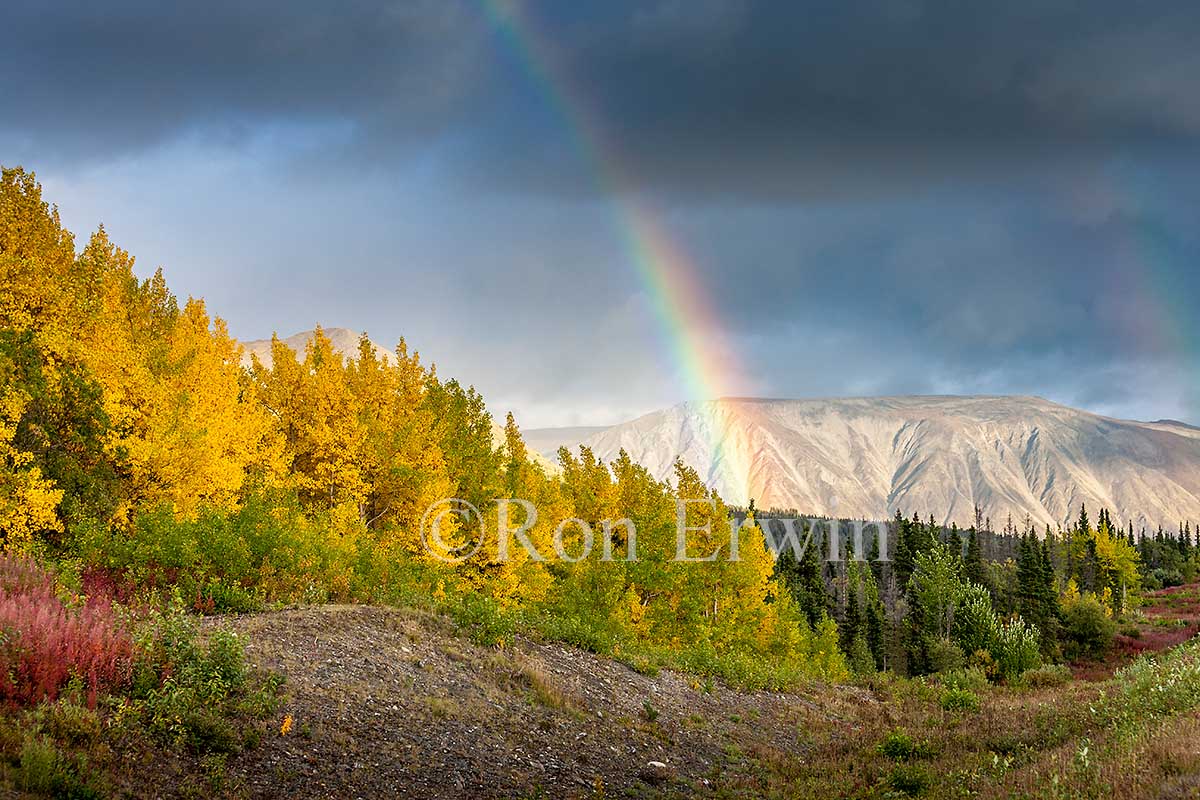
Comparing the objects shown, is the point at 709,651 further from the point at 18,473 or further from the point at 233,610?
the point at 18,473

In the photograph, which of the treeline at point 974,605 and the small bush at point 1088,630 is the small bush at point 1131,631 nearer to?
the treeline at point 974,605

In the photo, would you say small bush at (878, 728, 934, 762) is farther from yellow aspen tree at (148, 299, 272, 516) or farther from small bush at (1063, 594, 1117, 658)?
small bush at (1063, 594, 1117, 658)

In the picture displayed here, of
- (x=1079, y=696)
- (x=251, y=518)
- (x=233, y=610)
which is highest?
(x=251, y=518)

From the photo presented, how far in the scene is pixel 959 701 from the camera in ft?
88.3

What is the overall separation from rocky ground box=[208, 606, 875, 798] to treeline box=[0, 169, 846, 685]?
1.98 metres

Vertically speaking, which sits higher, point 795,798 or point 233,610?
point 233,610

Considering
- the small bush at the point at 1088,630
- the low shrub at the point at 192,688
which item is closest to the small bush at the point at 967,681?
the small bush at the point at 1088,630

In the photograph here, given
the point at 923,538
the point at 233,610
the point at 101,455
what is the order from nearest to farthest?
the point at 233,610 < the point at 101,455 < the point at 923,538

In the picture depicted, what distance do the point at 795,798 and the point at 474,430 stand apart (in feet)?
84.7

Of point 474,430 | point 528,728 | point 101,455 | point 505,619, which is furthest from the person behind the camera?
point 474,430

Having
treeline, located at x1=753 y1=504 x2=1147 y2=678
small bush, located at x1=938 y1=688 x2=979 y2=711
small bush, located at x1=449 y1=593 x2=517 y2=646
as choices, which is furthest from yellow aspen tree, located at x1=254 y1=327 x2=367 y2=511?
treeline, located at x1=753 y1=504 x2=1147 y2=678

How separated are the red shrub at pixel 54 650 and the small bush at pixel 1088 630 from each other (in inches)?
2784

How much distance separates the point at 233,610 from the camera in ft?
54.4

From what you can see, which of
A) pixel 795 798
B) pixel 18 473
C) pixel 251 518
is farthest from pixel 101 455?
pixel 795 798
